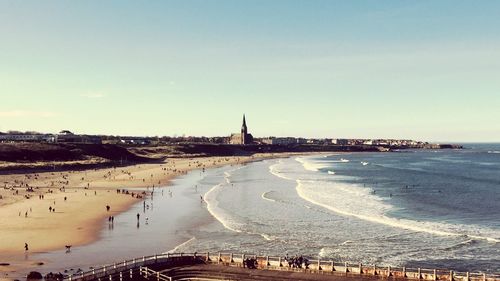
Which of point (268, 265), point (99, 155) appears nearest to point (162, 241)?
point (268, 265)

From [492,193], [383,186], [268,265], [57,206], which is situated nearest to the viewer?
[268,265]

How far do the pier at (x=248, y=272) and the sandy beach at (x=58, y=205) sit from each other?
34.7 feet

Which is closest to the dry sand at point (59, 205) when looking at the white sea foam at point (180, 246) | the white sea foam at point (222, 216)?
the white sea foam at point (180, 246)

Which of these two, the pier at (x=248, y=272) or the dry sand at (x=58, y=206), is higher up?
the pier at (x=248, y=272)

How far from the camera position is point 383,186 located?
94062 millimetres

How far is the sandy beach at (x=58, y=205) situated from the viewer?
4412cm

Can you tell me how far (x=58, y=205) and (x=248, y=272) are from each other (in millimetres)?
43568

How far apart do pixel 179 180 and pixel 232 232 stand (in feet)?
184

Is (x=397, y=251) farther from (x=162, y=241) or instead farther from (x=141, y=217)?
(x=141, y=217)

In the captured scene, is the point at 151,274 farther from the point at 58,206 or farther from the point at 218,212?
the point at 58,206

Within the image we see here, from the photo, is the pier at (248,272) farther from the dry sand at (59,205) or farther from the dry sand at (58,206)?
the dry sand at (59,205)

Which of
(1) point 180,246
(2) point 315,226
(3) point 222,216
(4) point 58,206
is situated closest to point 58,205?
(4) point 58,206

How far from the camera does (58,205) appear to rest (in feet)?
212

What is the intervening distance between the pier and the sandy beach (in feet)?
34.7
